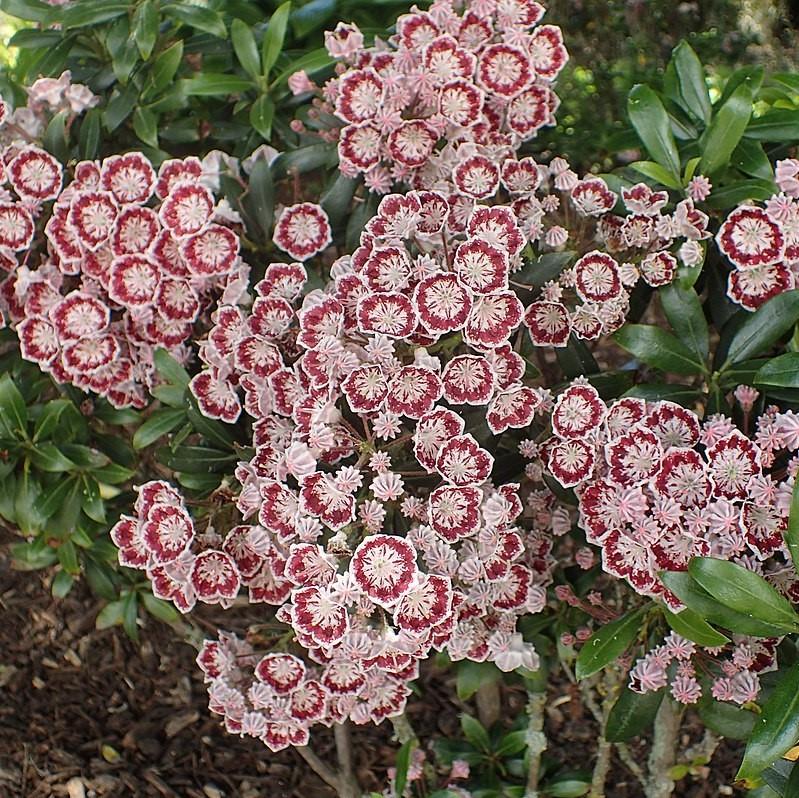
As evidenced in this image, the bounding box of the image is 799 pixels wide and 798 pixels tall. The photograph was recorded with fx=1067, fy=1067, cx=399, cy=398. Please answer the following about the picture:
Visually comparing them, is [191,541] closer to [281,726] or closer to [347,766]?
[281,726]

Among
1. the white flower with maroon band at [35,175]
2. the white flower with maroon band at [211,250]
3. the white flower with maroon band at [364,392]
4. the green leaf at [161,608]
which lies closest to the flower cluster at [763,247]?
the white flower with maroon band at [364,392]

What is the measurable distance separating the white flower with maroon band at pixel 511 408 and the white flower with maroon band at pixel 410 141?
46 centimetres

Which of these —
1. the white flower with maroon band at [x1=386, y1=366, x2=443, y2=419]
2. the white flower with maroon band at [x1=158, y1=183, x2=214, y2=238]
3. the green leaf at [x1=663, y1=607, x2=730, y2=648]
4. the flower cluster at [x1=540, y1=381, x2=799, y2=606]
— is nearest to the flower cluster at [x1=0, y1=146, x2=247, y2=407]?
the white flower with maroon band at [x1=158, y1=183, x2=214, y2=238]

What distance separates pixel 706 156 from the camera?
1.85 metres

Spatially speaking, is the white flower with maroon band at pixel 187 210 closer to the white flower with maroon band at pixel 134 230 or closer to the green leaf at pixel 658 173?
the white flower with maroon band at pixel 134 230

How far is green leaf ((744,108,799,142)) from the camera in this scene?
192 centimetres

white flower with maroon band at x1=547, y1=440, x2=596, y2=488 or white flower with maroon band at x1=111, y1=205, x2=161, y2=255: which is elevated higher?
white flower with maroon band at x1=111, y1=205, x2=161, y2=255

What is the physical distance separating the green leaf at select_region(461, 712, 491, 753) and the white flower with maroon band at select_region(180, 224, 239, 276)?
1.10m

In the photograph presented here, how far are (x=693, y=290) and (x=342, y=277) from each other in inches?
23.8

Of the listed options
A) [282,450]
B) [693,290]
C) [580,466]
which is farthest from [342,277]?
[693,290]

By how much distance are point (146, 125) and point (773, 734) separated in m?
1.59

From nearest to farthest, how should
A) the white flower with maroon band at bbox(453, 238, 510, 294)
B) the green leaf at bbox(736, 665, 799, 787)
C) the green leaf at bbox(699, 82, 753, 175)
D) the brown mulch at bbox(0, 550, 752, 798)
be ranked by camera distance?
the green leaf at bbox(736, 665, 799, 787) → the white flower with maroon band at bbox(453, 238, 510, 294) → the green leaf at bbox(699, 82, 753, 175) → the brown mulch at bbox(0, 550, 752, 798)

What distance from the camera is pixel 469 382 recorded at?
5.31ft

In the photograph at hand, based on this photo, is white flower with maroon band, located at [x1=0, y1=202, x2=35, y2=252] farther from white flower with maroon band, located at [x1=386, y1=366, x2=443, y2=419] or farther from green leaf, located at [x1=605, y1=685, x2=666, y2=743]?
green leaf, located at [x1=605, y1=685, x2=666, y2=743]
